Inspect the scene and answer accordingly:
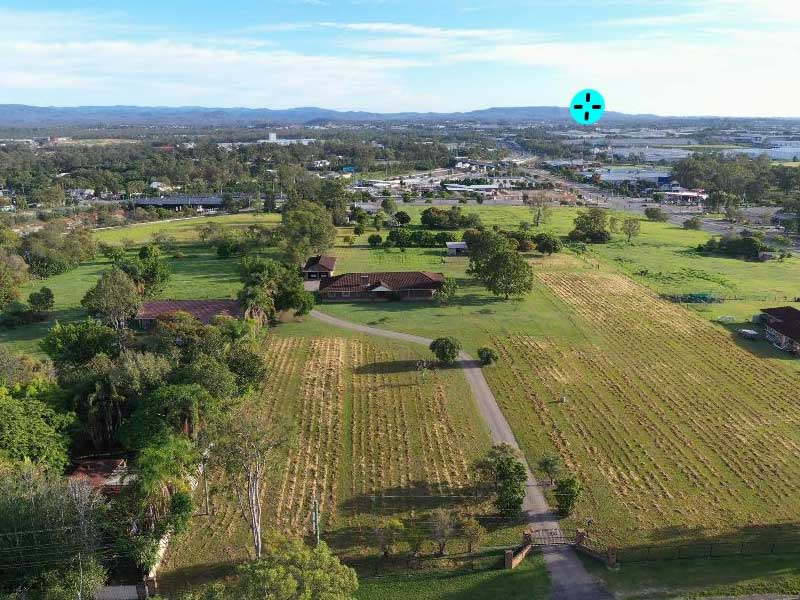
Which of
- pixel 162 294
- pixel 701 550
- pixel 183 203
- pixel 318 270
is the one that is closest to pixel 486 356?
pixel 701 550

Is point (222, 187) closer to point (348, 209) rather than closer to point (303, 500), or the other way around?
point (348, 209)

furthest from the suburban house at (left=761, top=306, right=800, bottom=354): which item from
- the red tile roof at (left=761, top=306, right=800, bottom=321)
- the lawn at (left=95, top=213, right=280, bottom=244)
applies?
the lawn at (left=95, top=213, right=280, bottom=244)

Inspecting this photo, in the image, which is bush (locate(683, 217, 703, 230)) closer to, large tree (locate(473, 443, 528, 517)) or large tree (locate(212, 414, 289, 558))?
large tree (locate(473, 443, 528, 517))

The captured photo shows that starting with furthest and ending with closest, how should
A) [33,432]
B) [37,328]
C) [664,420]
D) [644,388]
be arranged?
[37,328] < [644,388] < [664,420] < [33,432]

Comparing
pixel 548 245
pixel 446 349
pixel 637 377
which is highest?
pixel 548 245

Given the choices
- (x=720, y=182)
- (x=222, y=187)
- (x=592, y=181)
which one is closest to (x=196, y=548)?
(x=222, y=187)

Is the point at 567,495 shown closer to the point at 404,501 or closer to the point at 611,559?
the point at 611,559
